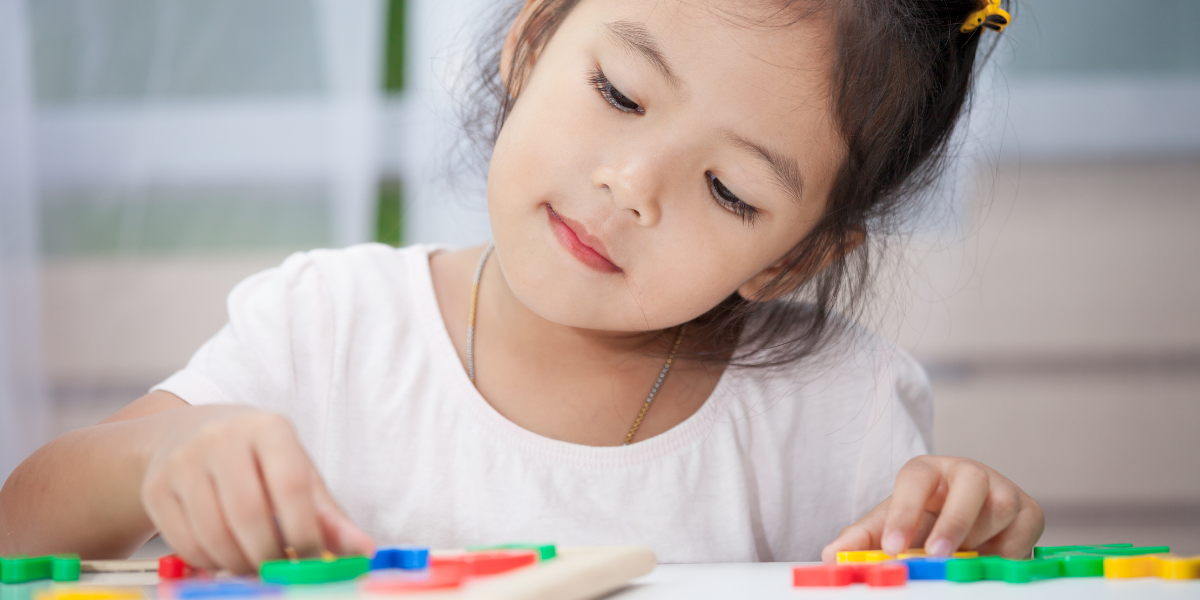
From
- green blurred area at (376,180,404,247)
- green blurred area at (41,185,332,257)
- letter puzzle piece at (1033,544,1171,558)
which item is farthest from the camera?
green blurred area at (376,180,404,247)

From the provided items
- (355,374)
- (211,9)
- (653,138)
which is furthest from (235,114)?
(653,138)

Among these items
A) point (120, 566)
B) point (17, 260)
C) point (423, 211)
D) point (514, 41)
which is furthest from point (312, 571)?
point (17, 260)

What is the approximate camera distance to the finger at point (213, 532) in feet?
1.29

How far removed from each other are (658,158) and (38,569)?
428mm

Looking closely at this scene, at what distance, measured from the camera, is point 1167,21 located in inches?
55.8

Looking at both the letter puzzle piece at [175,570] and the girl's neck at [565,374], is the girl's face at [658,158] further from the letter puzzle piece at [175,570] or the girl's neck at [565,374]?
the letter puzzle piece at [175,570]

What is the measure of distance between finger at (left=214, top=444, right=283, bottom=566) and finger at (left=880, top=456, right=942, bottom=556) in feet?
1.23

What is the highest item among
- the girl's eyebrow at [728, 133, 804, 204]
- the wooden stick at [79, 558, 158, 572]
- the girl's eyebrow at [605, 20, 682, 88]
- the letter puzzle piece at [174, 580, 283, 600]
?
the girl's eyebrow at [605, 20, 682, 88]

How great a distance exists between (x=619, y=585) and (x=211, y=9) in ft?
4.13

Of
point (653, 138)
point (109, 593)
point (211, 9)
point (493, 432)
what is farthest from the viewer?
point (211, 9)

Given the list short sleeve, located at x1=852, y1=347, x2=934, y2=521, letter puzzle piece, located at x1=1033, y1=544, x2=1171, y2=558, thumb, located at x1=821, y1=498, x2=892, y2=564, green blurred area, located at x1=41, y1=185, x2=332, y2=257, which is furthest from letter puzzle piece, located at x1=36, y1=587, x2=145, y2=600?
green blurred area, located at x1=41, y1=185, x2=332, y2=257

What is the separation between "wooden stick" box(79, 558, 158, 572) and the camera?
0.42m

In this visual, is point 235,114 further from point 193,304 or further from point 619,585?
point 619,585

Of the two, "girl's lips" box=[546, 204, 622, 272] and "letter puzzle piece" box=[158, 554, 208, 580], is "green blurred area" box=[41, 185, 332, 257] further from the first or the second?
"letter puzzle piece" box=[158, 554, 208, 580]
